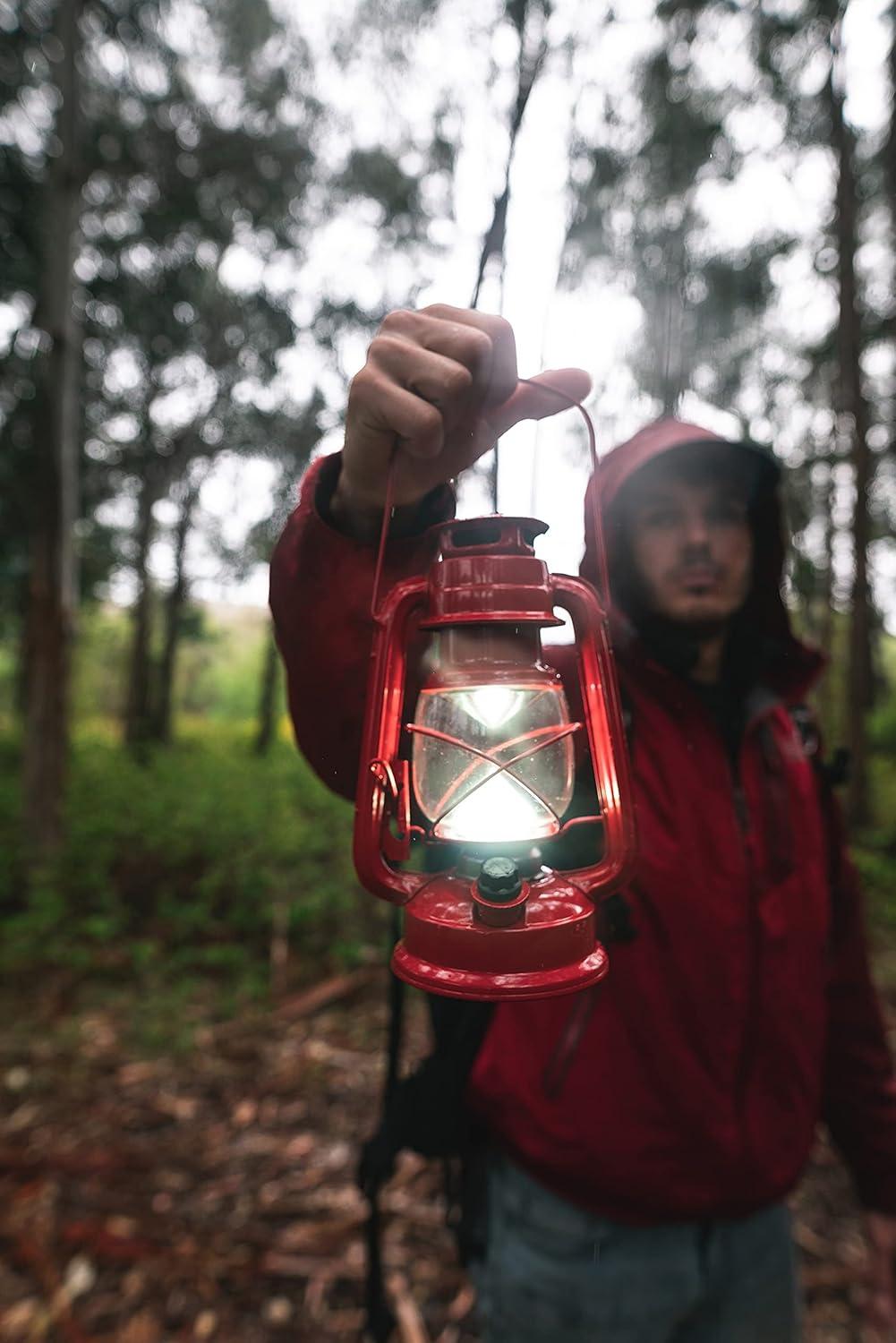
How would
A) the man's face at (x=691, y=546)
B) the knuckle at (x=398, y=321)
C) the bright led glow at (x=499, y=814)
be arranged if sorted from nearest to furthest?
the bright led glow at (x=499, y=814), the knuckle at (x=398, y=321), the man's face at (x=691, y=546)

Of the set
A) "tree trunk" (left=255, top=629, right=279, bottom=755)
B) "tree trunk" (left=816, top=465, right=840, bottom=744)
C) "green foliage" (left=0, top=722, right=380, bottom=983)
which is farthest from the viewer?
"tree trunk" (left=255, top=629, right=279, bottom=755)

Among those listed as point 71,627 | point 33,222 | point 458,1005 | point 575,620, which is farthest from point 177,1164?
point 33,222

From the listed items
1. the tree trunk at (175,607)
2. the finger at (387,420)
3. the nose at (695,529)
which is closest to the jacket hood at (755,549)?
Answer: the nose at (695,529)

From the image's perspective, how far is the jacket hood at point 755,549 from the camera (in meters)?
1.74

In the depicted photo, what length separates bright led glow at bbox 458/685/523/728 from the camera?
0.77 metres

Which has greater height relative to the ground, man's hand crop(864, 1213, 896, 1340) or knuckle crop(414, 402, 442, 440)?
knuckle crop(414, 402, 442, 440)

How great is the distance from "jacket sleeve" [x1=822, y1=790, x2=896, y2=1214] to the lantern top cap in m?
1.45

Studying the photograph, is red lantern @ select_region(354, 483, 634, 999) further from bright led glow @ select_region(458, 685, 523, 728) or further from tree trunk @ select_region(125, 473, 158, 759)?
tree trunk @ select_region(125, 473, 158, 759)

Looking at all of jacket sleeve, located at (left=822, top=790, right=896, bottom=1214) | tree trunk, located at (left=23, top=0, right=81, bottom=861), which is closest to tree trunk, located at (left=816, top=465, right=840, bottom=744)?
jacket sleeve, located at (left=822, top=790, right=896, bottom=1214)

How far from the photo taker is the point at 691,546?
5.75 feet

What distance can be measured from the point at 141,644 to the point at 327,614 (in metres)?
12.9

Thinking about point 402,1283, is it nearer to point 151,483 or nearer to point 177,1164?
point 177,1164

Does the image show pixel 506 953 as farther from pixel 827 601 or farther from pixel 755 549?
pixel 827 601

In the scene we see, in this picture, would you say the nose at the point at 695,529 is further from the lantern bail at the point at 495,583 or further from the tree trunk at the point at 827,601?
the tree trunk at the point at 827,601
